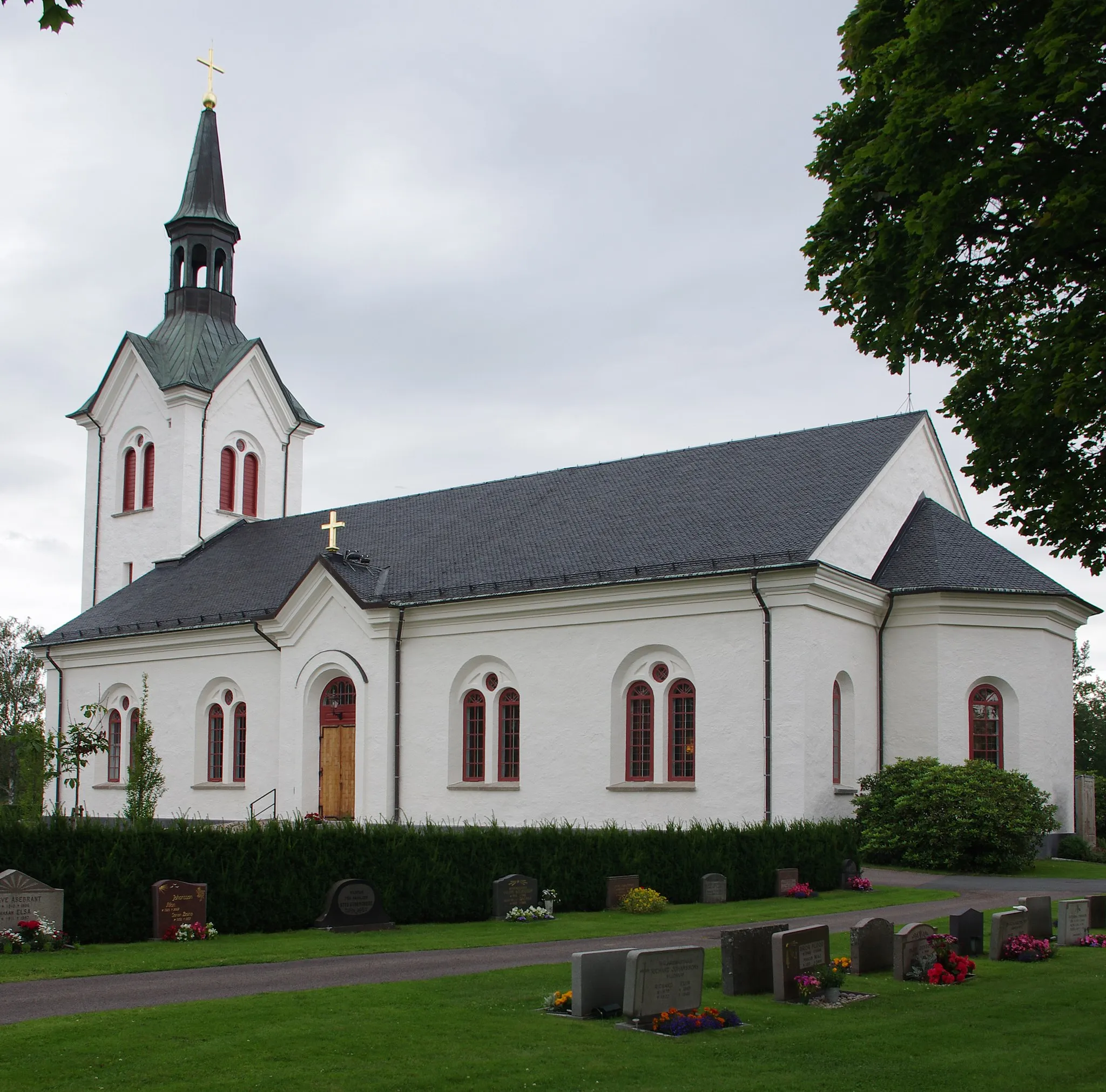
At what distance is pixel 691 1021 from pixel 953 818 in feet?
47.9

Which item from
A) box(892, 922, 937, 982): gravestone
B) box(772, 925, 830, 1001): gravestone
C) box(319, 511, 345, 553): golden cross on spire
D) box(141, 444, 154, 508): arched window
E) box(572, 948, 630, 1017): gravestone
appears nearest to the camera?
box(572, 948, 630, 1017): gravestone

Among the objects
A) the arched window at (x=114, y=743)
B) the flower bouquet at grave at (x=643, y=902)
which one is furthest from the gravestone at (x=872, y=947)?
the arched window at (x=114, y=743)

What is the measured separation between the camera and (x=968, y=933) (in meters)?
13.9

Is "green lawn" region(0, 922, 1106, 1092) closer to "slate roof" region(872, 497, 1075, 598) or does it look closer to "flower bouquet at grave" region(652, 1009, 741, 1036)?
"flower bouquet at grave" region(652, 1009, 741, 1036)

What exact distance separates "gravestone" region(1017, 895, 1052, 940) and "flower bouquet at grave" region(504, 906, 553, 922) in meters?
6.56

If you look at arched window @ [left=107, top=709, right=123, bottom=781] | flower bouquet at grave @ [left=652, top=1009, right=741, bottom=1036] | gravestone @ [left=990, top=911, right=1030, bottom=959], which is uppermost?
arched window @ [left=107, top=709, right=123, bottom=781]

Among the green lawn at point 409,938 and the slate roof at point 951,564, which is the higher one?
the slate roof at point 951,564

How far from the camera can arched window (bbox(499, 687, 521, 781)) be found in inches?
1100

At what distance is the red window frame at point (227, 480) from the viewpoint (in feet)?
130

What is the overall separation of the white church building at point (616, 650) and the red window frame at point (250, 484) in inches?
173

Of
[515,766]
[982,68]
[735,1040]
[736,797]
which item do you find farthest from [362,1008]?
[515,766]

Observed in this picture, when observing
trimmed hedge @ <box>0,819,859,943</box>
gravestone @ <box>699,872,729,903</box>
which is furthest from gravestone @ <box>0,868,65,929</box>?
gravestone @ <box>699,872,729,903</box>

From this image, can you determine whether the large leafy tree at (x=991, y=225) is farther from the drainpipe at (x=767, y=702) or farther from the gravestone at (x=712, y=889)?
the drainpipe at (x=767, y=702)

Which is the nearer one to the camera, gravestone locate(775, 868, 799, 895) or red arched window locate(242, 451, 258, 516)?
gravestone locate(775, 868, 799, 895)
